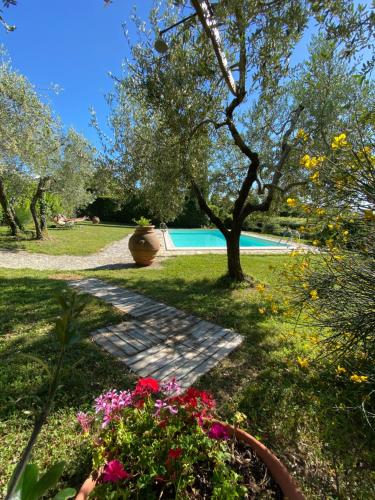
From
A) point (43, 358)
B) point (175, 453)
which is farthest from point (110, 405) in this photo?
point (43, 358)

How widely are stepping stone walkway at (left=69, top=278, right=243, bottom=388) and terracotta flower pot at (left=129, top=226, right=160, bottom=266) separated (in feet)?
11.0

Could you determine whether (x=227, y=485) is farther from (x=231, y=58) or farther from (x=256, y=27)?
(x=231, y=58)

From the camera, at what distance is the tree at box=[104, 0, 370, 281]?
292 centimetres

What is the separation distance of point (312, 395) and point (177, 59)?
537 cm

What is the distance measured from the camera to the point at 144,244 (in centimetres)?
825

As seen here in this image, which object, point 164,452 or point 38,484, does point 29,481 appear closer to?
point 38,484

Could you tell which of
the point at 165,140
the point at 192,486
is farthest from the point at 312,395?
the point at 165,140

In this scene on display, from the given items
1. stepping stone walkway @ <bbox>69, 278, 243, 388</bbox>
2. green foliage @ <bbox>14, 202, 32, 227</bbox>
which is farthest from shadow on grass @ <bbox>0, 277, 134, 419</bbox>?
green foliage @ <bbox>14, 202, 32, 227</bbox>

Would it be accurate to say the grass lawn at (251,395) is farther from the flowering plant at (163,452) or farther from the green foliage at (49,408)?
the flowering plant at (163,452)

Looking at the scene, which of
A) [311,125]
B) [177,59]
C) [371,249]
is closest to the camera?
[371,249]

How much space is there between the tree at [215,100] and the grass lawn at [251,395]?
3116 mm

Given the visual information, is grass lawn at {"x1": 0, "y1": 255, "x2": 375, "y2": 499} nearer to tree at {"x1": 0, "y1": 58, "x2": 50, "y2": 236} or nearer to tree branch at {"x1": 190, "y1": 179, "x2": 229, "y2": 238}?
tree branch at {"x1": 190, "y1": 179, "x2": 229, "y2": 238}

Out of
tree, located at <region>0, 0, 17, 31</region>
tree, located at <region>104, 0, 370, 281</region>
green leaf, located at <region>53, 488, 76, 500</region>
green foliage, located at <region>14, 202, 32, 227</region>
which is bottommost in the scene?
green leaf, located at <region>53, 488, 76, 500</region>

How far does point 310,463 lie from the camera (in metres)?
2.00
